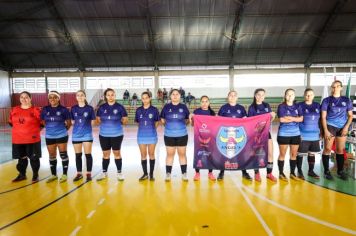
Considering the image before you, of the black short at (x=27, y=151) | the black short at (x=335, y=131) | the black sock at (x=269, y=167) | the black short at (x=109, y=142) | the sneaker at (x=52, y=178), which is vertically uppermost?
the black short at (x=335, y=131)

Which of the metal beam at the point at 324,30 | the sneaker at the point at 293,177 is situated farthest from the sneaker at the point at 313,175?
the metal beam at the point at 324,30

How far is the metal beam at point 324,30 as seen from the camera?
17984 millimetres

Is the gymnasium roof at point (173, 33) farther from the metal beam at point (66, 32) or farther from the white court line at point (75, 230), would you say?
the white court line at point (75, 230)

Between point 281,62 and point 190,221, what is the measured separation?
77.1 feet

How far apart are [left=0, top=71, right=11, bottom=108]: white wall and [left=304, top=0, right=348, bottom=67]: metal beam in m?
29.5

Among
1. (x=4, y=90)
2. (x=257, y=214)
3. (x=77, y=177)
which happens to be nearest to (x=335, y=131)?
(x=257, y=214)

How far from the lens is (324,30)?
19.9 metres

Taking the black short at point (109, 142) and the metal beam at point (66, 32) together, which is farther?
the metal beam at point (66, 32)

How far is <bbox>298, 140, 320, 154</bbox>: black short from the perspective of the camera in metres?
5.22

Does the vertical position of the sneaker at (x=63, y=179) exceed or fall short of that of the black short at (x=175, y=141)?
it falls short

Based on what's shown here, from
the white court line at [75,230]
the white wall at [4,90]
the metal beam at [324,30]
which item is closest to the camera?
the white court line at [75,230]

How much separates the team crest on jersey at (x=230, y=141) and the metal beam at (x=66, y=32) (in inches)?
717

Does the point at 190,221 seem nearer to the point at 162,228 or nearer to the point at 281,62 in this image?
the point at 162,228

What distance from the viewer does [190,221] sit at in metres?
3.42
